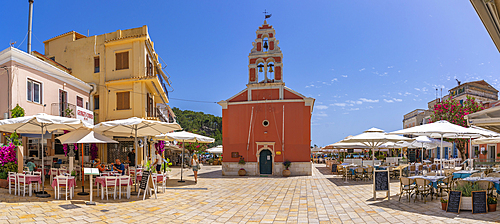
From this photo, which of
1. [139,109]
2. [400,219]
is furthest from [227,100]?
[400,219]

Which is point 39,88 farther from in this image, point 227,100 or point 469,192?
point 469,192

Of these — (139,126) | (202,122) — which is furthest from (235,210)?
(202,122)

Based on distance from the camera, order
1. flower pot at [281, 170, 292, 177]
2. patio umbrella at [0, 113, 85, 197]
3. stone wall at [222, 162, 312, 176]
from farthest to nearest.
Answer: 1. stone wall at [222, 162, 312, 176]
2. flower pot at [281, 170, 292, 177]
3. patio umbrella at [0, 113, 85, 197]

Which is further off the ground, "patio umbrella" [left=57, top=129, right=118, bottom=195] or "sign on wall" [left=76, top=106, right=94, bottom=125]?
"sign on wall" [left=76, top=106, right=94, bottom=125]

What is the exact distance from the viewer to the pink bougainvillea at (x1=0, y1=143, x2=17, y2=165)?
10883 millimetres

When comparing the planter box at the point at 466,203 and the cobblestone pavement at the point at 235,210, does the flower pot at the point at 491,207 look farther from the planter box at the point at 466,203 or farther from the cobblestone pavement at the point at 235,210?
the planter box at the point at 466,203

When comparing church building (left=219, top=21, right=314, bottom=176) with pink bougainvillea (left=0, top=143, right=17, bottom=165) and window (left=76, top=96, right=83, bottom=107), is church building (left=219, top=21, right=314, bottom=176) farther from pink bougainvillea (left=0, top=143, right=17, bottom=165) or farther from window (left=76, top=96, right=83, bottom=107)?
pink bougainvillea (left=0, top=143, right=17, bottom=165)

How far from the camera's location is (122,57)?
68.7 ft

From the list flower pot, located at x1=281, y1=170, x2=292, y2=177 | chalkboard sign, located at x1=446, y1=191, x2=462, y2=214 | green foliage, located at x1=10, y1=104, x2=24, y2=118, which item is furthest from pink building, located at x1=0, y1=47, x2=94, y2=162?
chalkboard sign, located at x1=446, y1=191, x2=462, y2=214

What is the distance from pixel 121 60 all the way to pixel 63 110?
18.3ft

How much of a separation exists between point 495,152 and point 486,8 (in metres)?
31.4

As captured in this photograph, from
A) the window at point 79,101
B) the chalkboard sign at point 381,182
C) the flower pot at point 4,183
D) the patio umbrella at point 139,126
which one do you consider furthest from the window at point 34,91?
the chalkboard sign at point 381,182

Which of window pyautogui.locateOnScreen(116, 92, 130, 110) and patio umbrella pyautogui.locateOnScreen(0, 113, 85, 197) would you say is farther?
window pyautogui.locateOnScreen(116, 92, 130, 110)

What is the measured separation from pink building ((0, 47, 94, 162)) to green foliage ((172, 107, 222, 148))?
44250mm
